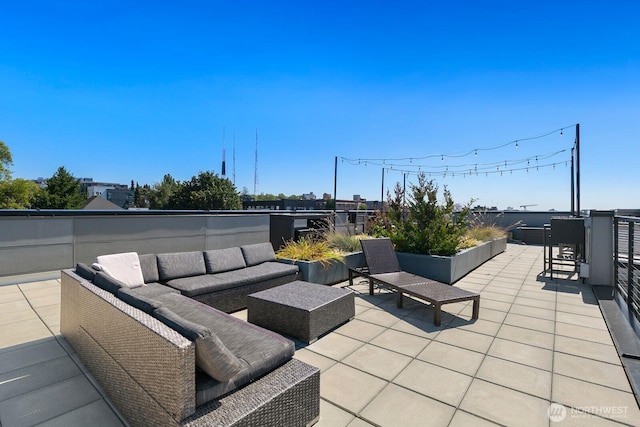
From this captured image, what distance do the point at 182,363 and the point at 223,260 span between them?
274 cm

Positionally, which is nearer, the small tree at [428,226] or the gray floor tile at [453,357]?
the gray floor tile at [453,357]

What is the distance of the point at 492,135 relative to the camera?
12523mm

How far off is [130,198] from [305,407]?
7892 centimetres

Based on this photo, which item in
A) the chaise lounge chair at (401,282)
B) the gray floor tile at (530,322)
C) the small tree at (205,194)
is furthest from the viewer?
the small tree at (205,194)

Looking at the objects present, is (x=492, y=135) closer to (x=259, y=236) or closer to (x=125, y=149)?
(x=259, y=236)

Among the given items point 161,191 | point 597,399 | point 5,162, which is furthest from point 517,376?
point 161,191

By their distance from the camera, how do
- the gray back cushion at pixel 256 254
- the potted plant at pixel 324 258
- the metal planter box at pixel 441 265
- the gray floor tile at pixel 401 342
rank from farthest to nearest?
the metal planter box at pixel 441 265 → the potted plant at pixel 324 258 → the gray back cushion at pixel 256 254 → the gray floor tile at pixel 401 342

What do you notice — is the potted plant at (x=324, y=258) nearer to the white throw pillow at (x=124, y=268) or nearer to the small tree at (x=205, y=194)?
the white throw pillow at (x=124, y=268)

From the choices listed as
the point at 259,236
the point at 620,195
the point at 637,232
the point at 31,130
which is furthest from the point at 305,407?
the point at 31,130

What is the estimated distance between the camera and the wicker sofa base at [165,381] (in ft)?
4.00

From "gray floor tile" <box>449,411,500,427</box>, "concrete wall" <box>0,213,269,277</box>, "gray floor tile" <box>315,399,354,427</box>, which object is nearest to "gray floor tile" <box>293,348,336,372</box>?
"gray floor tile" <box>315,399,354,427</box>

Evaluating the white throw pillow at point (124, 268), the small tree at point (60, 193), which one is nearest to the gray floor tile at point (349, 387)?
the white throw pillow at point (124, 268)

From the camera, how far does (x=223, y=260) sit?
151 inches

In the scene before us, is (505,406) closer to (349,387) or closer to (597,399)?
(597,399)
